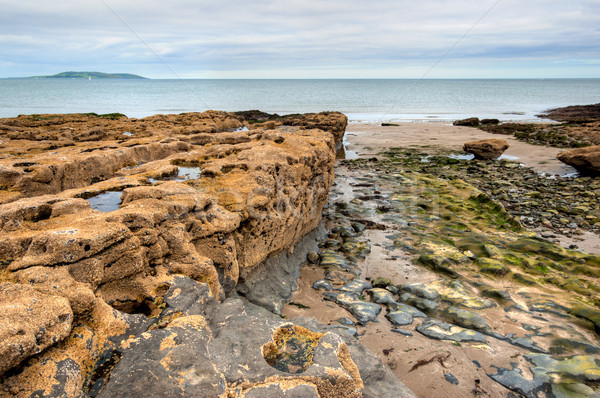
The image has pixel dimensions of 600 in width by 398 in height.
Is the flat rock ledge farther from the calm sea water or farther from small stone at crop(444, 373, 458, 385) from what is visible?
the calm sea water

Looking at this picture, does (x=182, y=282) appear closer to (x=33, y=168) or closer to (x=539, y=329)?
(x=33, y=168)

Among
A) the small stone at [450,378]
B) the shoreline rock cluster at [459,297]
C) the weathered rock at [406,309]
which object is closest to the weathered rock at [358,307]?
the shoreline rock cluster at [459,297]

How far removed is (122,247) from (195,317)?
1089mm

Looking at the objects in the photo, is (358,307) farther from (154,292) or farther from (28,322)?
(28,322)

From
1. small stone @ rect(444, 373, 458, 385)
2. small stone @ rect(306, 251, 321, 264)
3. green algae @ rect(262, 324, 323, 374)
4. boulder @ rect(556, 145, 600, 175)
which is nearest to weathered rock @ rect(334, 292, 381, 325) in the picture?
small stone @ rect(444, 373, 458, 385)

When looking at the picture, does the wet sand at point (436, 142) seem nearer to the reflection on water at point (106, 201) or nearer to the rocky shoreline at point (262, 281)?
the rocky shoreline at point (262, 281)

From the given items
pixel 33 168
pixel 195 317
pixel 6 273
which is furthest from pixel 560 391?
pixel 33 168

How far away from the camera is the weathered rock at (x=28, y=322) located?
6.99ft

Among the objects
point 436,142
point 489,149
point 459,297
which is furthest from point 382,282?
point 436,142

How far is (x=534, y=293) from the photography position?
655cm

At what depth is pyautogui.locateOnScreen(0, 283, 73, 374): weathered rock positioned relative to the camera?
2.13 meters

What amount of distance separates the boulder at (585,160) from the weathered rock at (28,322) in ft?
65.5

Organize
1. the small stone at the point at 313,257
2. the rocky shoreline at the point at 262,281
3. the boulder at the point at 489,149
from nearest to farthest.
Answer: the rocky shoreline at the point at 262,281 → the small stone at the point at 313,257 → the boulder at the point at 489,149

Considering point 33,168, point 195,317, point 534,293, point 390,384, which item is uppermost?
point 33,168
